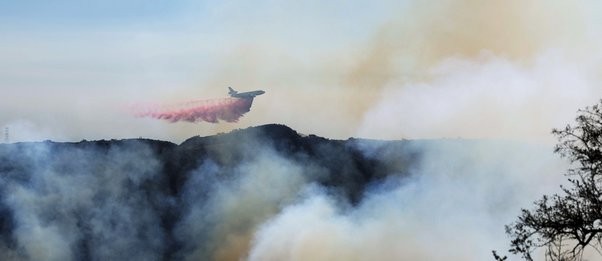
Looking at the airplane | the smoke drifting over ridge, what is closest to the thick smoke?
the smoke drifting over ridge

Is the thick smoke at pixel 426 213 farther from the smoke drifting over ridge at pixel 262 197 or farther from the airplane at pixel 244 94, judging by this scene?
the airplane at pixel 244 94

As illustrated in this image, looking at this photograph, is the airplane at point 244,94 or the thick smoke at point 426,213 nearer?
the thick smoke at point 426,213

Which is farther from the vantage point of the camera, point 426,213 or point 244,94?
point 244,94

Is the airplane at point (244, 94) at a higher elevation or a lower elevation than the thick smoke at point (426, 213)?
higher

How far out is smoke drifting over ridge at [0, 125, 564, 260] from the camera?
4425cm

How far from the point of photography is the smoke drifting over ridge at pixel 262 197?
4425 centimetres

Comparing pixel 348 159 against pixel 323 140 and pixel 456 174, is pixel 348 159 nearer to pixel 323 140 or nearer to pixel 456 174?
pixel 323 140

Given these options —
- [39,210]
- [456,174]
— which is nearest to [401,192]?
[456,174]

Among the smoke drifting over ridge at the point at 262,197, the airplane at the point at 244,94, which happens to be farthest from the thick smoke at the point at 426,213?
the airplane at the point at 244,94

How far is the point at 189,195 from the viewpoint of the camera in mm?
49781

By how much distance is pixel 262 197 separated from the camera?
164 feet

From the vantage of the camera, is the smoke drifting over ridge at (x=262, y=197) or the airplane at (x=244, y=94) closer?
the smoke drifting over ridge at (x=262, y=197)

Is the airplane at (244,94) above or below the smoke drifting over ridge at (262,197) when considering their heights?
above

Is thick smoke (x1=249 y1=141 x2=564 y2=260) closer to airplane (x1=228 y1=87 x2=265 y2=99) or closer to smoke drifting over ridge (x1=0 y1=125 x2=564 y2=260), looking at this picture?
smoke drifting over ridge (x1=0 y1=125 x2=564 y2=260)
